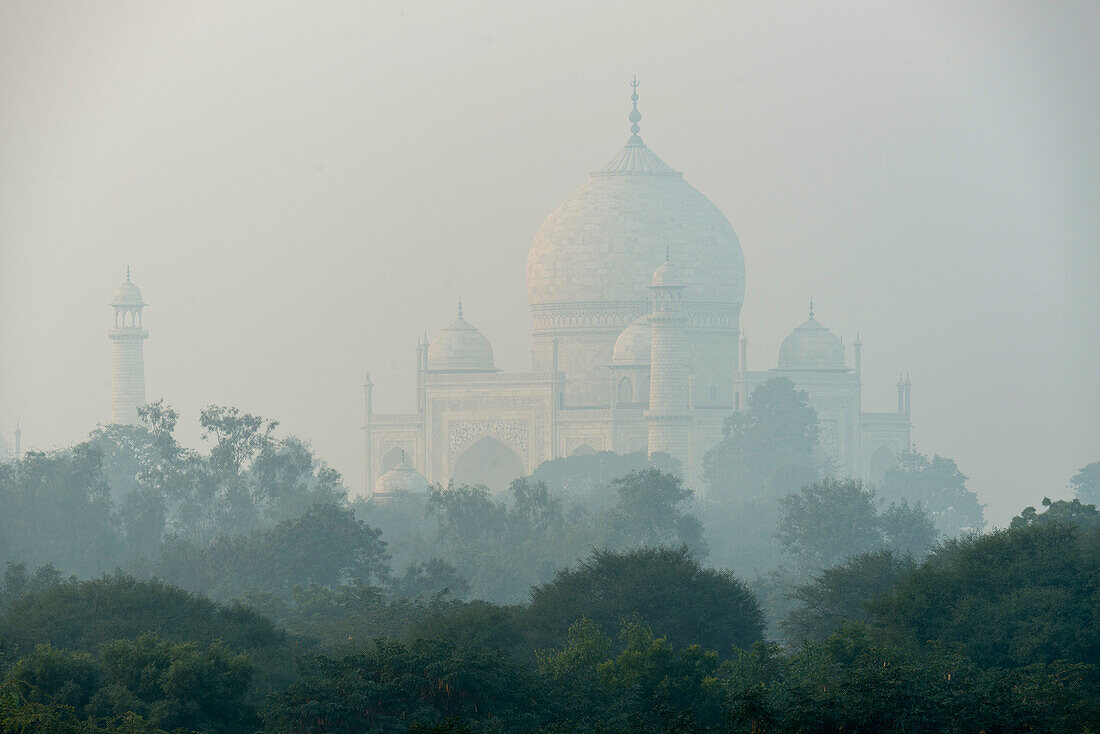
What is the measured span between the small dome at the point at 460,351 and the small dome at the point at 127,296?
10.2 metres

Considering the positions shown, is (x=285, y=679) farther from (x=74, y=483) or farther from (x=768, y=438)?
(x=768, y=438)

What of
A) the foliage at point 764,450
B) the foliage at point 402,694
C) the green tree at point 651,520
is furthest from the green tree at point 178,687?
the foliage at point 764,450

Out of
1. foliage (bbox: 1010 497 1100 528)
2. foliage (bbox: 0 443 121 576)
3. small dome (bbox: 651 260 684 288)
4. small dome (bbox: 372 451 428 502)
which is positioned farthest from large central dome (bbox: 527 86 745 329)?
foliage (bbox: 1010 497 1100 528)

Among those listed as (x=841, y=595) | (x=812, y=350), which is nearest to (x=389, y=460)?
(x=812, y=350)

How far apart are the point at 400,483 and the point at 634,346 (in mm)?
9129

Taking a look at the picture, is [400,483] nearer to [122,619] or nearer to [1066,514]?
[1066,514]

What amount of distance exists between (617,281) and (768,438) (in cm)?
1255

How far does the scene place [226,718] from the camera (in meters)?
22.0

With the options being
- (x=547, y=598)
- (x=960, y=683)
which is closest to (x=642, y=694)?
(x=960, y=683)

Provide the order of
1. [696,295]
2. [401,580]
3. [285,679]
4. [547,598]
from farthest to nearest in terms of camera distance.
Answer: [696,295], [401,580], [547,598], [285,679]

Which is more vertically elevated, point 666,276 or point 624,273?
point 624,273

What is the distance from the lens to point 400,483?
61.2 m

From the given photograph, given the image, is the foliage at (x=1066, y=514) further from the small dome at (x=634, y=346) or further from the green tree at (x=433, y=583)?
the small dome at (x=634, y=346)

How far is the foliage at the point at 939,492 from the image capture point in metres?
61.6
